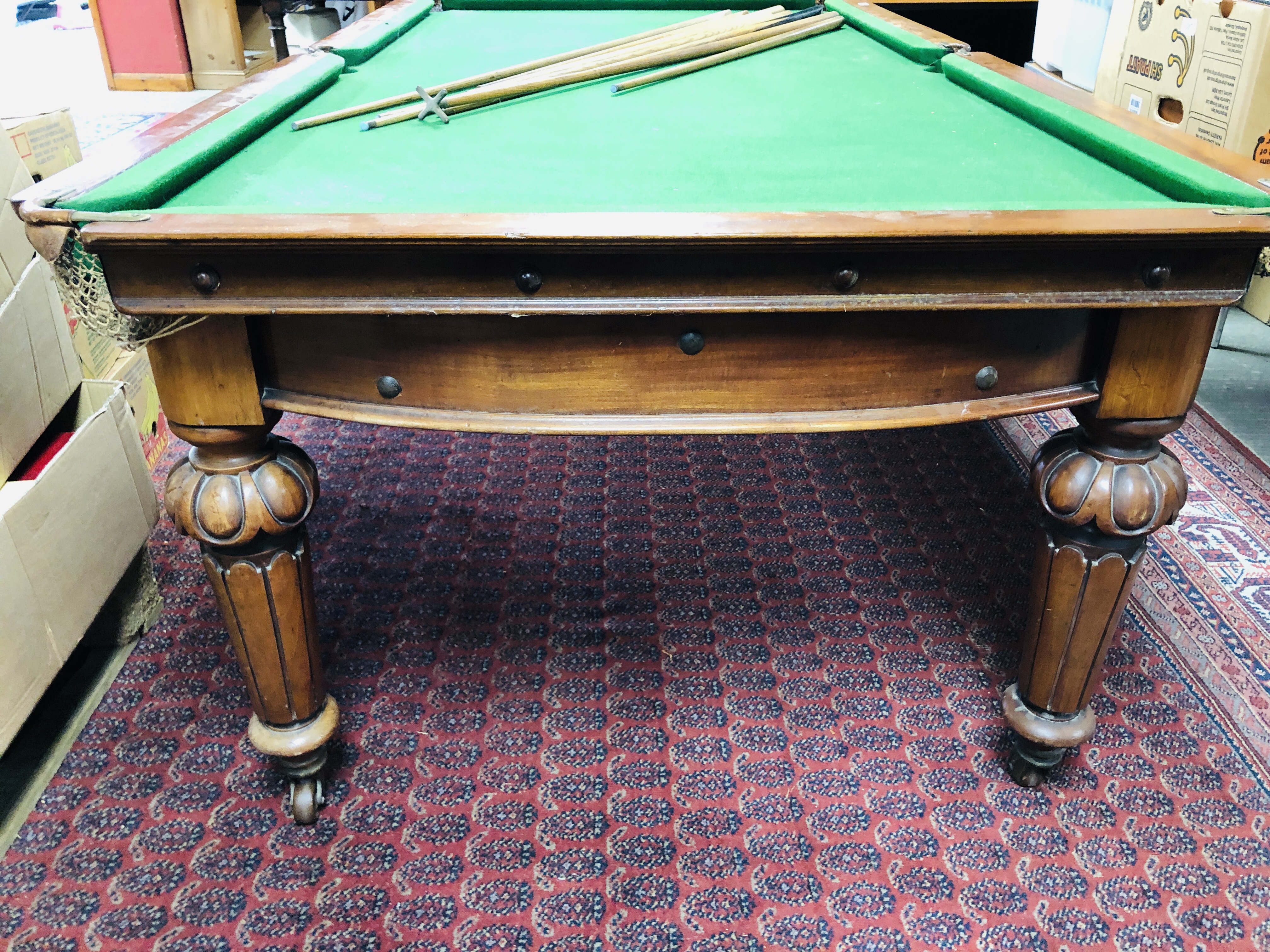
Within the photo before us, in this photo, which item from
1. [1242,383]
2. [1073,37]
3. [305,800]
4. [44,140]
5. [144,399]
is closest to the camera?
[305,800]

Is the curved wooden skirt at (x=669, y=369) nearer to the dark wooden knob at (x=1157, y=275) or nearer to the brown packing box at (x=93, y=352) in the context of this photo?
the dark wooden knob at (x=1157, y=275)

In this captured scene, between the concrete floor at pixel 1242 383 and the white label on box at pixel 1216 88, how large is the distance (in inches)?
26.6

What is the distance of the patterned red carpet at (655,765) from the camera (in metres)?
1.22

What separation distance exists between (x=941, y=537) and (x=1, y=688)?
1.68 meters

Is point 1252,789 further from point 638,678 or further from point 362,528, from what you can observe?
point 362,528

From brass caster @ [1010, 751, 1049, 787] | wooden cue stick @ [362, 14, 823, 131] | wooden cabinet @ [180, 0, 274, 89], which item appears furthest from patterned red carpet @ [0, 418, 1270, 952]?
wooden cabinet @ [180, 0, 274, 89]

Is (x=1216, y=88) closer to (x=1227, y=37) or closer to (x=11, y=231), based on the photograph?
(x=1227, y=37)

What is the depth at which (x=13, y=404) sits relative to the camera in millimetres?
1484

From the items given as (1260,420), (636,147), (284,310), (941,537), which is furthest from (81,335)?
(1260,420)

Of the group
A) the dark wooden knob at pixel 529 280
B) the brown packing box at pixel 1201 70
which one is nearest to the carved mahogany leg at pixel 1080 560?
the dark wooden knob at pixel 529 280

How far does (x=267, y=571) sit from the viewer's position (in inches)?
47.5

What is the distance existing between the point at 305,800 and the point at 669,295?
895 millimetres

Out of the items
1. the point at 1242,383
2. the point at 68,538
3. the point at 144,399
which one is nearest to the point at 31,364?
the point at 68,538

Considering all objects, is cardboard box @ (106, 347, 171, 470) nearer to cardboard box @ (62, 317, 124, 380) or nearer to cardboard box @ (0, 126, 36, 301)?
cardboard box @ (62, 317, 124, 380)
